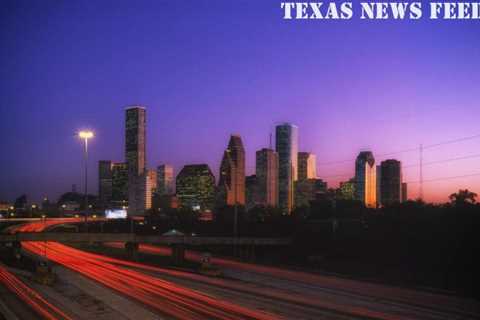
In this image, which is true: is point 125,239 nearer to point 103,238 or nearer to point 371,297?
point 103,238

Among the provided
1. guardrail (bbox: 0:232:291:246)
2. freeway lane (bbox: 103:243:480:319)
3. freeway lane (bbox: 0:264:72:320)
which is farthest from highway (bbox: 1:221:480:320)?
guardrail (bbox: 0:232:291:246)

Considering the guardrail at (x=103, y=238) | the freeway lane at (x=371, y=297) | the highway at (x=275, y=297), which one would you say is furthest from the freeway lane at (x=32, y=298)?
the guardrail at (x=103, y=238)

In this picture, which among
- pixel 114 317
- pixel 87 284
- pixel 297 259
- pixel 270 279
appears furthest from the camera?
pixel 297 259

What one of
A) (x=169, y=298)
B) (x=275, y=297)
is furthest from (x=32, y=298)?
(x=275, y=297)

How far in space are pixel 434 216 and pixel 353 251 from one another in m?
12.6

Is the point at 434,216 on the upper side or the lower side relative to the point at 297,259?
upper

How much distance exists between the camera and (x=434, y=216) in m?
63.0

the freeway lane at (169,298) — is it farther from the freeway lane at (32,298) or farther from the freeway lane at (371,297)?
the freeway lane at (371,297)

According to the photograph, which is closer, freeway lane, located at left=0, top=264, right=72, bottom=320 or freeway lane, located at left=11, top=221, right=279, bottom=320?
freeway lane, located at left=11, top=221, right=279, bottom=320

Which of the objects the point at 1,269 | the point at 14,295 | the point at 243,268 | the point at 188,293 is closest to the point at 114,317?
the point at 188,293

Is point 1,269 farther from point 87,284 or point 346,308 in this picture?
point 346,308

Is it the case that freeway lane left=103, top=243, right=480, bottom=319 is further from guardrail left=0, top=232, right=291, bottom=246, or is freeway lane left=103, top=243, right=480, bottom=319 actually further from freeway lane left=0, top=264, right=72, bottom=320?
guardrail left=0, top=232, right=291, bottom=246

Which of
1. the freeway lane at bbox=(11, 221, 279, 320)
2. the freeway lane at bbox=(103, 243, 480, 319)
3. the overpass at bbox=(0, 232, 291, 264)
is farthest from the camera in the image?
the overpass at bbox=(0, 232, 291, 264)

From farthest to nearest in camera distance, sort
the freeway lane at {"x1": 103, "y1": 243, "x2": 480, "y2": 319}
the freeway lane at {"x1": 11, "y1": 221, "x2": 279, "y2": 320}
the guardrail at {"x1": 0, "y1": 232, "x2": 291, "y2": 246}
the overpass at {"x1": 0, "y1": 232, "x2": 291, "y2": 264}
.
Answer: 1. the overpass at {"x1": 0, "y1": 232, "x2": 291, "y2": 264}
2. the guardrail at {"x1": 0, "y1": 232, "x2": 291, "y2": 246}
3. the freeway lane at {"x1": 103, "y1": 243, "x2": 480, "y2": 319}
4. the freeway lane at {"x1": 11, "y1": 221, "x2": 279, "y2": 320}
